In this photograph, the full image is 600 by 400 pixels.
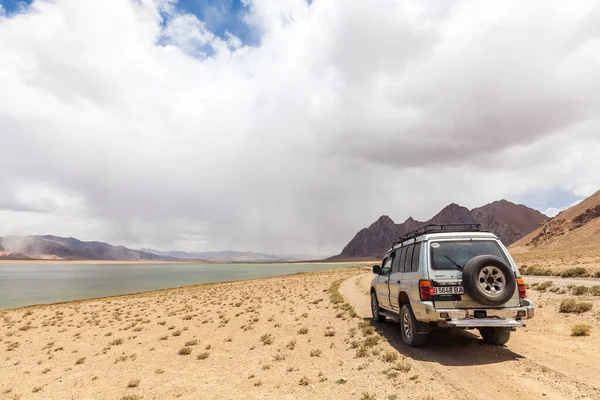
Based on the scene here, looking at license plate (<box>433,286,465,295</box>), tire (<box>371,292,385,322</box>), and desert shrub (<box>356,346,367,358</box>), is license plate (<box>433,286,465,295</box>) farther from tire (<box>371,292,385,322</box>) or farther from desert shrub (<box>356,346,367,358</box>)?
tire (<box>371,292,385,322</box>)

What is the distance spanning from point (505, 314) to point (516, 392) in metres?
2.16

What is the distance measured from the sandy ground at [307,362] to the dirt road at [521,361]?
0.02 meters

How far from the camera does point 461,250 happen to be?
871cm

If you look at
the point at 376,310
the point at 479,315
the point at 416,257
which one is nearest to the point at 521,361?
the point at 479,315

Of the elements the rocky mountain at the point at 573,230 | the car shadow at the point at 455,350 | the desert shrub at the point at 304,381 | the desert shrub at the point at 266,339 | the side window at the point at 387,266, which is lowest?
the desert shrub at the point at 266,339

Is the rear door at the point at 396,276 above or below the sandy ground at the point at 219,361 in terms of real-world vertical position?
above

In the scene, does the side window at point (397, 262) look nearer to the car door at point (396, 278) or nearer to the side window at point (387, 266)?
the car door at point (396, 278)

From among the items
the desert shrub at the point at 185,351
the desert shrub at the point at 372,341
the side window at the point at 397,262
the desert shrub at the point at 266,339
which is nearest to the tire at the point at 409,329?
the desert shrub at the point at 372,341

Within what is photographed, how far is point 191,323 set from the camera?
60.0 ft

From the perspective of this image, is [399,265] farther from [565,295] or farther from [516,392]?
[565,295]

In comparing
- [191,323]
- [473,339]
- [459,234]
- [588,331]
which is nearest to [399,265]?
[459,234]

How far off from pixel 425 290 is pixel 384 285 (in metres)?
3.59

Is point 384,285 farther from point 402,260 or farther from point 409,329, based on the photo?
point 409,329

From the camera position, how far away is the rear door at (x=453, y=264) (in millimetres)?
8047
